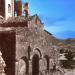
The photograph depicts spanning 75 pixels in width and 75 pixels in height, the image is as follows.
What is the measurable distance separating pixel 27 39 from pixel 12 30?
83.0 inches

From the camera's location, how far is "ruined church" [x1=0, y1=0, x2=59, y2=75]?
88.3ft

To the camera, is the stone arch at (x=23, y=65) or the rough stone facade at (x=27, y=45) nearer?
the rough stone facade at (x=27, y=45)

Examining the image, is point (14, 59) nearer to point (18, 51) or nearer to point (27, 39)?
point (18, 51)

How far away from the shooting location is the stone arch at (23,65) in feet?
90.4

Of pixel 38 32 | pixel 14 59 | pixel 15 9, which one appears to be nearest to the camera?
pixel 14 59

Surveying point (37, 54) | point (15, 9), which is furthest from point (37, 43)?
point (15, 9)

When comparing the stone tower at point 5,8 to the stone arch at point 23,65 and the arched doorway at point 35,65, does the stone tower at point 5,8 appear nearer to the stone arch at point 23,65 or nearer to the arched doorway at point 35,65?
the arched doorway at point 35,65

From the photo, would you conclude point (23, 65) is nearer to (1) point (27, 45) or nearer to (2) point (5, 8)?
(1) point (27, 45)

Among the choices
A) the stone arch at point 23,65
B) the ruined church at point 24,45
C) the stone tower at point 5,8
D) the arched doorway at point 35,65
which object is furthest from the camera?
the stone tower at point 5,8

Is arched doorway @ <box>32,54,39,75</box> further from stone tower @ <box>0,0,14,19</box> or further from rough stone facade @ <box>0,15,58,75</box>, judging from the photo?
stone tower @ <box>0,0,14,19</box>

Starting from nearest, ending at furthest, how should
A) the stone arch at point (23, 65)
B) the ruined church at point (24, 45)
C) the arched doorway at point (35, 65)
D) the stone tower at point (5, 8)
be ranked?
the ruined church at point (24, 45), the stone arch at point (23, 65), the arched doorway at point (35, 65), the stone tower at point (5, 8)

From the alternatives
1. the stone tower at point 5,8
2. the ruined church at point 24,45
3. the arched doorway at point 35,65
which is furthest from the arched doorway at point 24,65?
the stone tower at point 5,8

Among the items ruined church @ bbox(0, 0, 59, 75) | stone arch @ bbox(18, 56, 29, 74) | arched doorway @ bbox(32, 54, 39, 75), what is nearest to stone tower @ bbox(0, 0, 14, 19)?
ruined church @ bbox(0, 0, 59, 75)

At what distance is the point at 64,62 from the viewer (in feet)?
139
